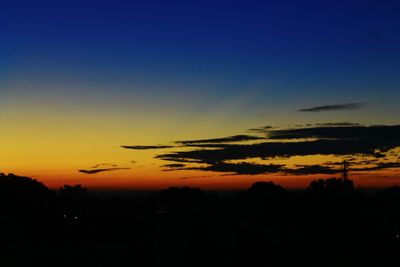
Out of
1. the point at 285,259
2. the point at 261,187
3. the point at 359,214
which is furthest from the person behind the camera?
the point at 261,187

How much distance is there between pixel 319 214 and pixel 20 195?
30.7 metres

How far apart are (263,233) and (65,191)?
3784 inches

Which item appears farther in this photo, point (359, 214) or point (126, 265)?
point (359, 214)

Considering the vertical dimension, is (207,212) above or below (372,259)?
above

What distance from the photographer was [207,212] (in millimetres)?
9070

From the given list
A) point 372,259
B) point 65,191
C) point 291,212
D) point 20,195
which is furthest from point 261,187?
point 372,259

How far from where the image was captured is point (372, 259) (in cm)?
1008

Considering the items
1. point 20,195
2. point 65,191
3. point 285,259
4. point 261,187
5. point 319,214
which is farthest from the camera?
point 65,191

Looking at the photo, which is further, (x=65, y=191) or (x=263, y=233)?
(x=65, y=191)

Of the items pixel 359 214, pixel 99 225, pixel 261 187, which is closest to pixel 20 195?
pixel 99 225

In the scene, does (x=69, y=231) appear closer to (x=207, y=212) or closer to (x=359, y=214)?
(x=359, y=214)

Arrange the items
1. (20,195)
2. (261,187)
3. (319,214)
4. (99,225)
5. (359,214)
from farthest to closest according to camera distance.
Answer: (261,187) < (20,195) < (359,214) < (319,214) < (99,225)

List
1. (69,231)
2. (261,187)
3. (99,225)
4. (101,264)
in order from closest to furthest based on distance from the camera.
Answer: (101,264), (69,231), (99,225), (261,187)

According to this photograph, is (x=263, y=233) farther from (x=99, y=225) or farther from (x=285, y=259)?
(x=99, y=225)
